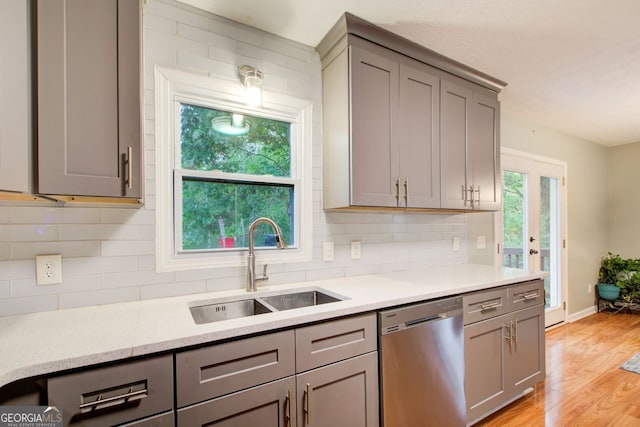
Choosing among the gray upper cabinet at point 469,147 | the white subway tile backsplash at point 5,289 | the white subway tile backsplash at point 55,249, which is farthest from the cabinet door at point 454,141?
the white subway tile backsplash at point 5,289

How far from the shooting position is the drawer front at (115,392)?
909 mm

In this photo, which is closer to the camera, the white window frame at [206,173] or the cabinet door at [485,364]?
the white window frame at [206,173]

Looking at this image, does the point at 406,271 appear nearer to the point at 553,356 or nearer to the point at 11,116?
the point at 553,356

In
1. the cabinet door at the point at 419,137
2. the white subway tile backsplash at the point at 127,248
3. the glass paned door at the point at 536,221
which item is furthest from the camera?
the glass paned door at the point at 536,221

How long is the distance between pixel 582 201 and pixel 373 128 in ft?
13.4

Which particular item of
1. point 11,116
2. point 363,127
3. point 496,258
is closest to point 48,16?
point 11,116

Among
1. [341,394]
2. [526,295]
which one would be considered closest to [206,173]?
[341,394]

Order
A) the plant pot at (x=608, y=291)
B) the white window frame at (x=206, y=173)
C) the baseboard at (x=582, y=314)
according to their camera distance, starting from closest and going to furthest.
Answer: the white window frame at (x=206, y=173) < the baseboard at (x=582, y=314) < the plant pot at (x=608, y=291)

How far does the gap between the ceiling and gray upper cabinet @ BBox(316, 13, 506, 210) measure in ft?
0.33

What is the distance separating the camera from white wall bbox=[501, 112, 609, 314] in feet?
12.5

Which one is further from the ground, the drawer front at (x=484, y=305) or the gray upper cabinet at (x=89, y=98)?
the gray upper cabinet at (x=89, y=98)

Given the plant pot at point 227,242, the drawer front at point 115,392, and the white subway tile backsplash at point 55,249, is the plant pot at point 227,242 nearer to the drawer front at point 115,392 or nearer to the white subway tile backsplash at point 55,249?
the white subway tile backsplash at point 55,249

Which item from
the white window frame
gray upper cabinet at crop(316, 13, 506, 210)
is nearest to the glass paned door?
gray upper cabinet at crop(316, 13, 506, 210)

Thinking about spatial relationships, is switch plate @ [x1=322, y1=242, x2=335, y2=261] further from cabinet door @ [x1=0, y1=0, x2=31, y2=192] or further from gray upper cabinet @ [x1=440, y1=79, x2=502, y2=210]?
cabinet door @ [x1=0, y1=0, x2=31, y2=192]
